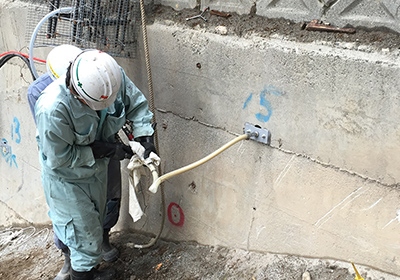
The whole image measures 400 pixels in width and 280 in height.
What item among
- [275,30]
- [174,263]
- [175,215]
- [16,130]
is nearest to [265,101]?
[275,30]

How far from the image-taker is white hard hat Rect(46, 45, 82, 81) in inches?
119

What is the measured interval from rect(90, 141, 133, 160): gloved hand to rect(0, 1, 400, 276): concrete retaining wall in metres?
0.64

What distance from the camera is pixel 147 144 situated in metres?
3.01

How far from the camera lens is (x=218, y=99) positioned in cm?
310

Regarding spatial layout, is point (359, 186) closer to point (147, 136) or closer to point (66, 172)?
point (147, 136)

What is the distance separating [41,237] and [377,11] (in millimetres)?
4138

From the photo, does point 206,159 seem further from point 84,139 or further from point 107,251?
point 107,251

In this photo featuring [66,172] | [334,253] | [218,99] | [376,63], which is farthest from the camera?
[218,99]

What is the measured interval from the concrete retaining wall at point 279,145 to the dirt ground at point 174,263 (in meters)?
0.08

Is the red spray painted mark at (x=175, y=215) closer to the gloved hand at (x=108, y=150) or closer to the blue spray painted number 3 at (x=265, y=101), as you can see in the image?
the gloved hand at (x=108, y=150)

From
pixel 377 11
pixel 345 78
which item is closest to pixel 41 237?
pixel 345 78

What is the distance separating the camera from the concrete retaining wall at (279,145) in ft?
7.90

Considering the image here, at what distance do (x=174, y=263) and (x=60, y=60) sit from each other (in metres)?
1.81

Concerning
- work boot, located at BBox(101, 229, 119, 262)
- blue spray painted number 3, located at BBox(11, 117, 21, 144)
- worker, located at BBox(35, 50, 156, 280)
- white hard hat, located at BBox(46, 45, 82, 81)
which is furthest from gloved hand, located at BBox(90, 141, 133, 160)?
blue spray painted number 3, located at BBox(11, 117, 21, 144)
